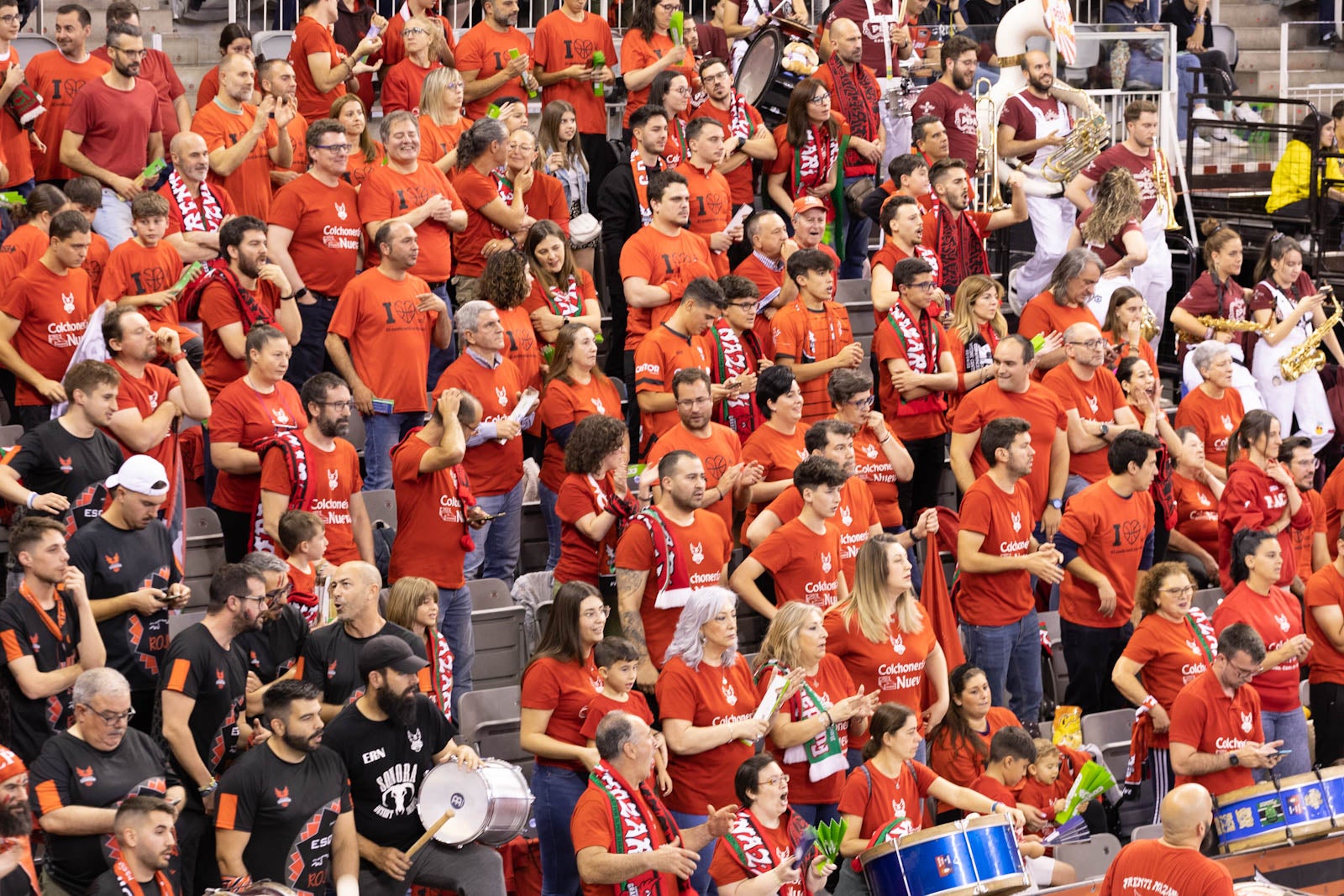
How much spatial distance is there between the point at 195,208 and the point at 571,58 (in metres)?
3.31

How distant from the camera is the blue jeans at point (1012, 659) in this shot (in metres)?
10.0

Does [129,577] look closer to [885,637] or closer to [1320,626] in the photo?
[885,637]

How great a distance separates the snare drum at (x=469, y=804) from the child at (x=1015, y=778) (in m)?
2.31

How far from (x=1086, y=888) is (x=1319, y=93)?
1145 centimetres

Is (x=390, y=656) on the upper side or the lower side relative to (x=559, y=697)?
upper

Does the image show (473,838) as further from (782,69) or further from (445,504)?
(782,69)

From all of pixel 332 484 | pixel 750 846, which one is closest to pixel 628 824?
pixel 750 846

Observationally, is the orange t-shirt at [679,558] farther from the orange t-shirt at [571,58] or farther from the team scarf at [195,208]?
the orange t-shirt at [571,58]

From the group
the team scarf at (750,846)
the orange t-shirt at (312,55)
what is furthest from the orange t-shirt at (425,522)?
the orange t-shirt at (312,55)

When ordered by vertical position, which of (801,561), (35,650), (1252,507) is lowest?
(1252,507)

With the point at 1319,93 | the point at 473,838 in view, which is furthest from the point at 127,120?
the point at 1319,93

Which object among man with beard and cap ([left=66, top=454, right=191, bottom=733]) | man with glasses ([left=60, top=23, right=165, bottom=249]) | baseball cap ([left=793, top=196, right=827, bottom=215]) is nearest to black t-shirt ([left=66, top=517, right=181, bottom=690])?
man with beard and cap ([left=66, top=454, right=191, bottom=733])

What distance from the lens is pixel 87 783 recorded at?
7039 mm

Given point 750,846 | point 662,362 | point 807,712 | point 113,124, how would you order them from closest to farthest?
point 750,846 → point 807,712 → point 662,362 → point 113,124
